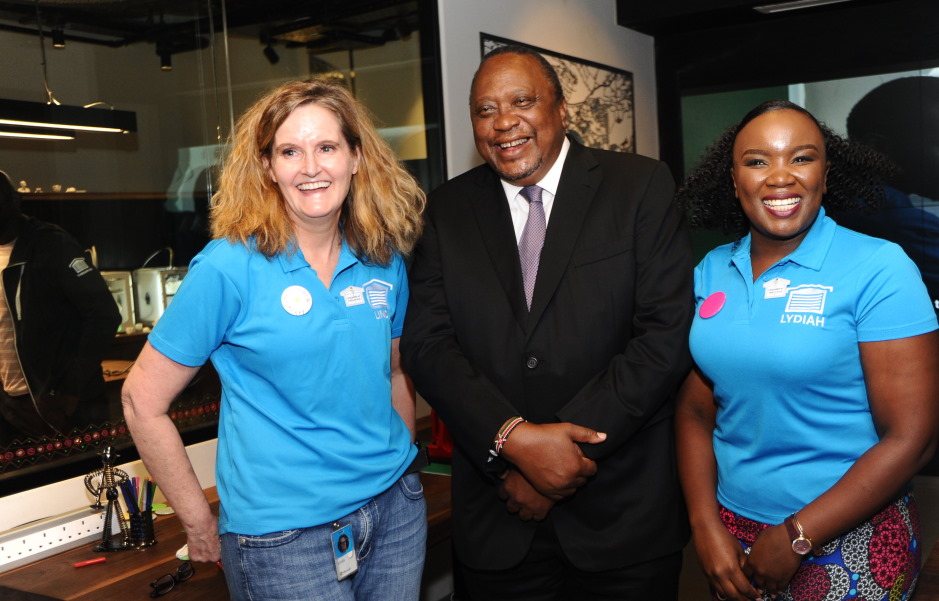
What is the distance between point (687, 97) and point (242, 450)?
502cm

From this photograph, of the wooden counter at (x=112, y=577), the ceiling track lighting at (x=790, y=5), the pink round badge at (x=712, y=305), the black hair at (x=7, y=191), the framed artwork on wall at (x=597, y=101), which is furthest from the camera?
the ceiling track lighting at (x=790, y=5)

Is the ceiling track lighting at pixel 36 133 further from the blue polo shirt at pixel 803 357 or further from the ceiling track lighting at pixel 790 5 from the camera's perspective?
the ceiling track lighting at pixel 790 5

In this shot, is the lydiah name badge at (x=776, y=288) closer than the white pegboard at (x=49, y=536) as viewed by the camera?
Yes

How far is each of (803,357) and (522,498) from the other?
675mm

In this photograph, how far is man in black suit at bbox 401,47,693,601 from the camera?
1.89 metres

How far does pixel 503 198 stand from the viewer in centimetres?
214

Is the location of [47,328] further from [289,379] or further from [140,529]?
[289,379]

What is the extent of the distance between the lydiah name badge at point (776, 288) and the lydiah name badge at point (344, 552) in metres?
0.94

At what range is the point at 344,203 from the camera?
1944 mm

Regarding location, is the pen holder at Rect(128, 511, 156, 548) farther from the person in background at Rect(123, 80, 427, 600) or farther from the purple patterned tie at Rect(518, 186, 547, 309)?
the purple patterned tie at Rect(518, 186, 547, 309)

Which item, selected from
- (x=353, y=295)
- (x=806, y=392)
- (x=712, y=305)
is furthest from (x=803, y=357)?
(x=353, y=295)

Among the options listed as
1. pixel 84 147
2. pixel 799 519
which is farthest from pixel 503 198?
pixel 84 147

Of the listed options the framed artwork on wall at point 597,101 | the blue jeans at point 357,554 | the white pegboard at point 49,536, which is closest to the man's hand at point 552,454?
the blue jeans at point 357,554

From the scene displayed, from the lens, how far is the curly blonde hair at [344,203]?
1752 millimetres
